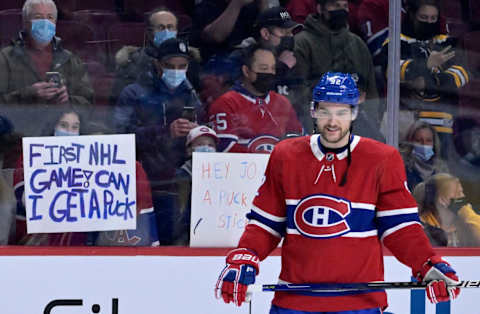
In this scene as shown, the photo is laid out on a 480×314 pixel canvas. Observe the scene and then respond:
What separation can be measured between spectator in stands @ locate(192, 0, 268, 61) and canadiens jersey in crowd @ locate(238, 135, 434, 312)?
3.03ft

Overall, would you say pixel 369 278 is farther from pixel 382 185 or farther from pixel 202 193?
pixel 202 193

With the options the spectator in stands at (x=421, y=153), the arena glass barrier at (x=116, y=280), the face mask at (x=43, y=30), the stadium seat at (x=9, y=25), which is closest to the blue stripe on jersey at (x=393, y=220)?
the arena glass barrier at (x=116, y=280)

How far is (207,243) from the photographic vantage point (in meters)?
4.01

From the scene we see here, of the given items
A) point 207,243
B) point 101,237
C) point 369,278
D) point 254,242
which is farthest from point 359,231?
point 101,237

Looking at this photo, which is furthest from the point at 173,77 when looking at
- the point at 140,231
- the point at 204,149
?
the point at 140,231

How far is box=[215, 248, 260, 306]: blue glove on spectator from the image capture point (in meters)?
3.01

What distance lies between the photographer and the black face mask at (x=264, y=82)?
4.00 metres

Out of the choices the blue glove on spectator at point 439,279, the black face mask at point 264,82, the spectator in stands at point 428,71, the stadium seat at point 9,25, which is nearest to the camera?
the blue glove on spectator at point 439,279

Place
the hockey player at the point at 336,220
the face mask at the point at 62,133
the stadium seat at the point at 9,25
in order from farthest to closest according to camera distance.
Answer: the face mask at the point at 62,133, the stadium seat at the point at 9,25, the hockey player at the point at 336,220

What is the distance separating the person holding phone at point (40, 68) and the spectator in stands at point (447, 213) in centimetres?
160

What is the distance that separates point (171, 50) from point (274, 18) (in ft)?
1.56

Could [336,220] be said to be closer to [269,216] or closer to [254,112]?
[269,216]

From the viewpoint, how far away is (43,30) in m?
3.81

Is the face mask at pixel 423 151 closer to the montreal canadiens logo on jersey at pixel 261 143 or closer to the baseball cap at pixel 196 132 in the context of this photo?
the montreal canadiens logo on jersey at pixel 261 143
